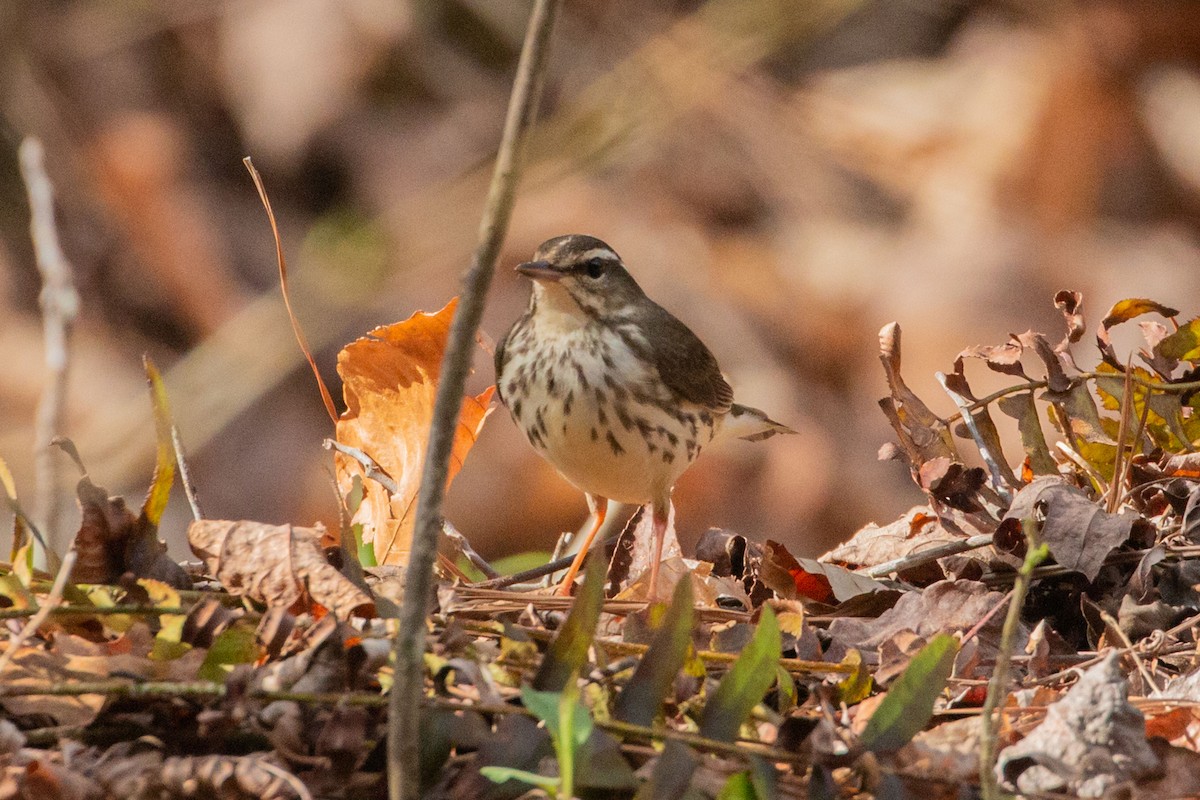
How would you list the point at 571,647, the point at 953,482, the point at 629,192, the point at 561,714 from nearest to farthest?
the point at 561,714, the point at 571,647, the point at 953,482, the point at 629,192

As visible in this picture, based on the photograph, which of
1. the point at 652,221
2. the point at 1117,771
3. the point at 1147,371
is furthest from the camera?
the point at 652,221

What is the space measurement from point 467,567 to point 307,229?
4.99 meters

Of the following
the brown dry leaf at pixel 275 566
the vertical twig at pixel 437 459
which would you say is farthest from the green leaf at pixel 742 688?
the brown dry leaf at pixel 275 566

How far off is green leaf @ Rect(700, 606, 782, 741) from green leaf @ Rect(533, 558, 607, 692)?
7.2 inches

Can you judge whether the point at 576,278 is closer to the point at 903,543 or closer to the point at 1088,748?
the point at 903,543

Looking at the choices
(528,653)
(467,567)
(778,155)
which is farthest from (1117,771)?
(778,155)

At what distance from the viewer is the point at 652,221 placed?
355 inches

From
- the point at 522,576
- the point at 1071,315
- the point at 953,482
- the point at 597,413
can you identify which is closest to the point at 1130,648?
the point at 953,482

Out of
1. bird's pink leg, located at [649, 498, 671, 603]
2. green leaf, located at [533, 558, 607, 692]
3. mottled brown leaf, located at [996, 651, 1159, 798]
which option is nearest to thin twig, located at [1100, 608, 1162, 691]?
mottled brown leaf, located at [996, 651, 1159, 798]

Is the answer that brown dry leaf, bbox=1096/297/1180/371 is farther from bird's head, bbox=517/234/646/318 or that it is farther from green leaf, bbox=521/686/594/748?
green leaf, bbox=521/686/594/748

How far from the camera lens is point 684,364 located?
436 cm

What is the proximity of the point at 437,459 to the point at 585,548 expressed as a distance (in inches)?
85.7

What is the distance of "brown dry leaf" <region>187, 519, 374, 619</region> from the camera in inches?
97.3

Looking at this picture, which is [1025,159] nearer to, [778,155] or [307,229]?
[778,155]
